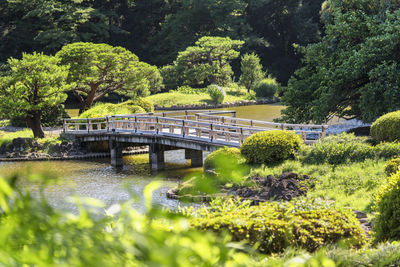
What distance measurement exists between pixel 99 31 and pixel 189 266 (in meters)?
62.3

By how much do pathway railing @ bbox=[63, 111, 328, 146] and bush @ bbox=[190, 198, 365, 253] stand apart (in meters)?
10.0

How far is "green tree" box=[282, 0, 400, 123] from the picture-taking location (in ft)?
68.3

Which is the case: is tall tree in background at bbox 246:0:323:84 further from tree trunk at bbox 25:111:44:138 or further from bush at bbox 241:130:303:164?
bush at bbox 241:130:303:164

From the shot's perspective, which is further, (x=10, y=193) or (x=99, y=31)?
(x=99, y=31)

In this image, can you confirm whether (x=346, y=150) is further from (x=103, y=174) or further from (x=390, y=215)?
(x=103, y=174)

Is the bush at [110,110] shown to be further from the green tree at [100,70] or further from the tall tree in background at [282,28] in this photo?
the tall tree in background at [282,28]

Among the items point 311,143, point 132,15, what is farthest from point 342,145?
point 132,15

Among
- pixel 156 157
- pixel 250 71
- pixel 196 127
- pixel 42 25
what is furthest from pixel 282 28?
pixel 196 127

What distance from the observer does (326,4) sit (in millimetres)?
27172

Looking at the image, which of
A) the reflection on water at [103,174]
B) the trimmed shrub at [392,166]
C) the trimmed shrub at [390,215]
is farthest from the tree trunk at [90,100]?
the trimmed shrub at [390,215]

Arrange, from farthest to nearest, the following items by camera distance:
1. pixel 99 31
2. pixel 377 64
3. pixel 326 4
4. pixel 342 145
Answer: pixel 99 31, pixel 326 4, pixel 377 64, pixel 342 145

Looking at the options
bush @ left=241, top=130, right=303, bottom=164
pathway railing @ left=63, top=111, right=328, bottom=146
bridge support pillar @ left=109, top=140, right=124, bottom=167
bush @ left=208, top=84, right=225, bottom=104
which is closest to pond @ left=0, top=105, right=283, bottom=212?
bridge support pillar @ left=109, top=140, right=124, bottom=167

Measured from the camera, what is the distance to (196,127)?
2161cm

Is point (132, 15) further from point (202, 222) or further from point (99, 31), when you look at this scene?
point (202, 222)
